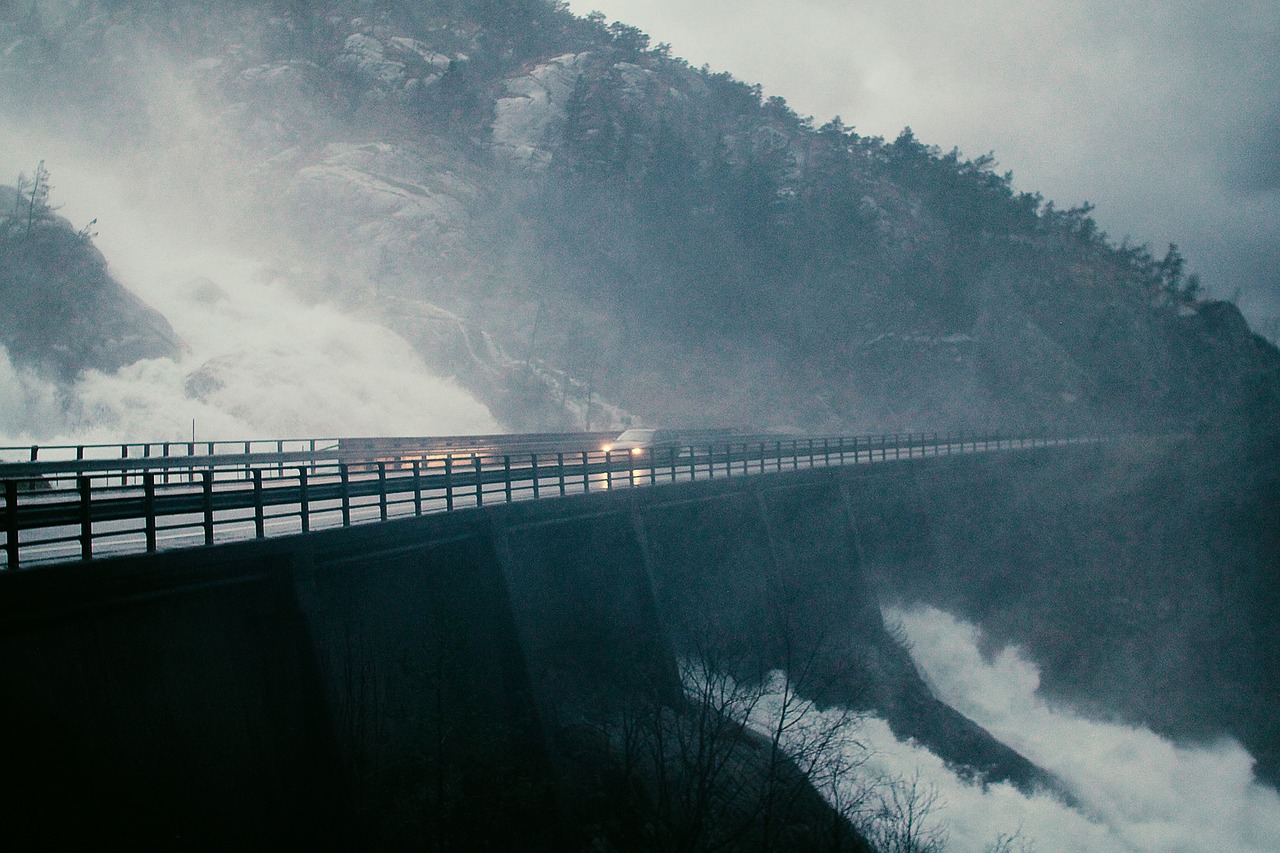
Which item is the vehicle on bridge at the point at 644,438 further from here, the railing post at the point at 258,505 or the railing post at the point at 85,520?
the railing post at the point at 85,520

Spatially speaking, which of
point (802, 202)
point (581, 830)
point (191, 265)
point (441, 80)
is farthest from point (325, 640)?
point (802, 202)

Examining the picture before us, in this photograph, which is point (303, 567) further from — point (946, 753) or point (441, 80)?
point (441, 80)

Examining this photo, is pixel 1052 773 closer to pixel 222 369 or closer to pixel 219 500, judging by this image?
pixel 219 500

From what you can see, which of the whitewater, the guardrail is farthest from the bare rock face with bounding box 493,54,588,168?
the whitewater

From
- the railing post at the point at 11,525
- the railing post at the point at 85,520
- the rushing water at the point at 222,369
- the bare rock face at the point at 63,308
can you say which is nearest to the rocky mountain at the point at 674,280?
the bare rock face at the point at 63,308

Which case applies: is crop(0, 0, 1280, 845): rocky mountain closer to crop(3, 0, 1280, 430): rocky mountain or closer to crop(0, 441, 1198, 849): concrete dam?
crop(3, 0, 1280, 430): rocky mountain
